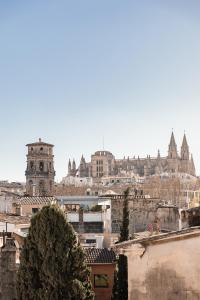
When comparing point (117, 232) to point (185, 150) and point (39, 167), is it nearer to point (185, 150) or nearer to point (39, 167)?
point (39, 167)

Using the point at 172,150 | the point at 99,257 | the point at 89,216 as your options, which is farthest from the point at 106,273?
the point at 172,150

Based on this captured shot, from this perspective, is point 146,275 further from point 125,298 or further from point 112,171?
point 112,171

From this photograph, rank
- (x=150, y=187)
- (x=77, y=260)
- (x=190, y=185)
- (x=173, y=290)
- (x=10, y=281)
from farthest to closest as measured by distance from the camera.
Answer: (x=190, y=185)
(x=150, y=187)
(x=10, y=281)
(x=77, y=260)
(x=173, y=290)

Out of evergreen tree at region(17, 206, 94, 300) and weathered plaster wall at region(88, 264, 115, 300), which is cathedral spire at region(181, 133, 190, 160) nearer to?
weathered plaster wall at region(88, 264, 115, 300)

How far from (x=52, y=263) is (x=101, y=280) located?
694 cm

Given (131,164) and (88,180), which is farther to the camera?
(131,164)

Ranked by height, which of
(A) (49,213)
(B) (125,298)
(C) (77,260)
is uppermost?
(A) (49,213)

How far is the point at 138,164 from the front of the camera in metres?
189

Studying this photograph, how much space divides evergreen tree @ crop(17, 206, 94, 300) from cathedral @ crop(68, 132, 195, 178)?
159461 mm

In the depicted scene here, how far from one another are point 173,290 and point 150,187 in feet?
356

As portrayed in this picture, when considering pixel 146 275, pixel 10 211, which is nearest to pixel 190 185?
pixel 10 211

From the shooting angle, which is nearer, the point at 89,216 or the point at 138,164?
the point at 89,216

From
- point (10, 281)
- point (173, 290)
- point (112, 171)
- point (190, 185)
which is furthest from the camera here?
point (112, 171)

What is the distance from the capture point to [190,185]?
458 feet
